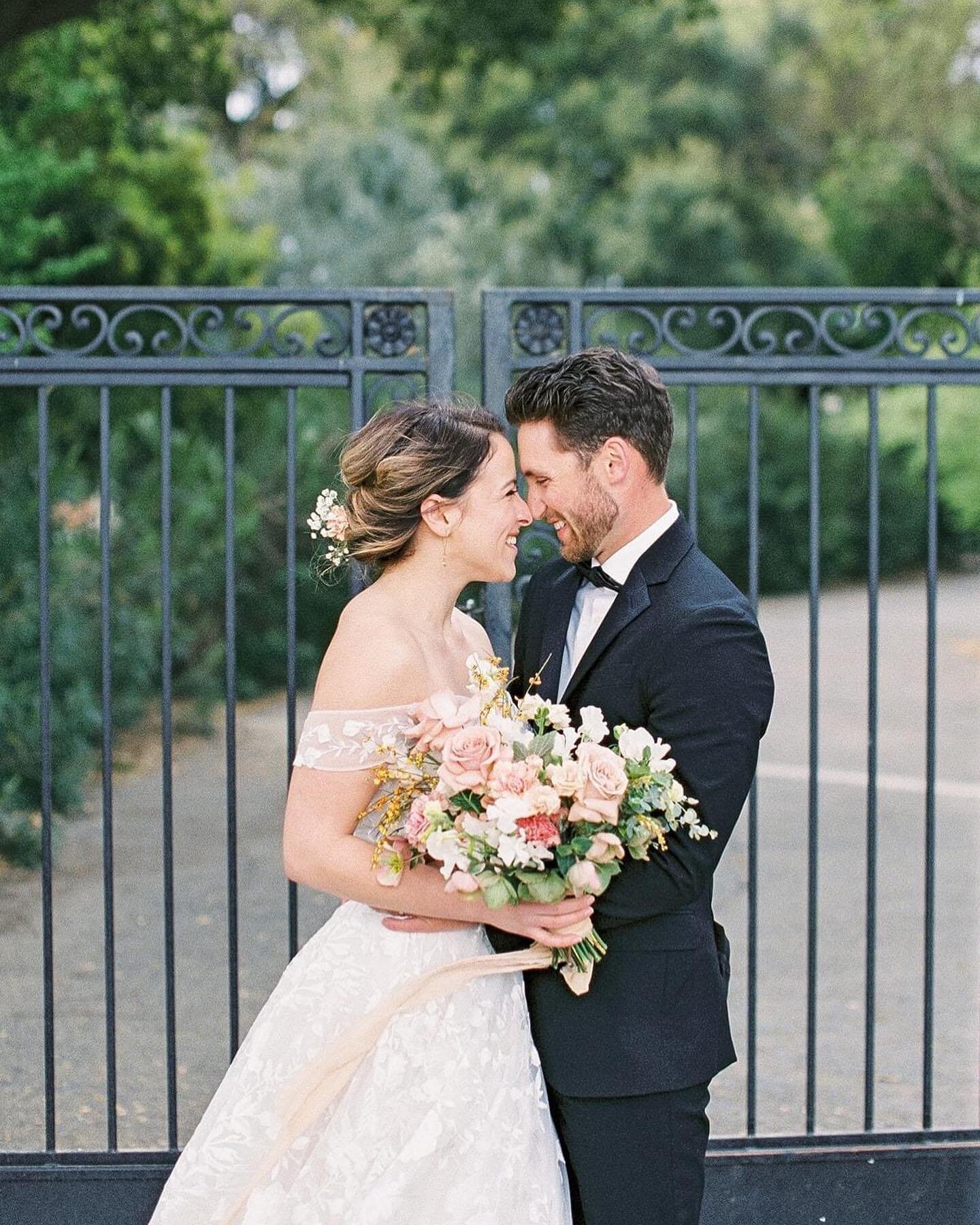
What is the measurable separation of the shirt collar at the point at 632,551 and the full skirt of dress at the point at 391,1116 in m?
0.72

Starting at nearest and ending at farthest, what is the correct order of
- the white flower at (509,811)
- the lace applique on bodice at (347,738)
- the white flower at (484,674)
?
the white flower at (509,811) < the white flower at (484,674) < the lace applique on bodice at (347,738)

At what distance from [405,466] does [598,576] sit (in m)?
0.42

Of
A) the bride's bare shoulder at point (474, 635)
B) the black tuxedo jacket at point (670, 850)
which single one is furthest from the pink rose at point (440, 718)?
the bride's bare shoulder at point (474, 635)

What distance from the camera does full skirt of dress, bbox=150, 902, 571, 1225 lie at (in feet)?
8.67

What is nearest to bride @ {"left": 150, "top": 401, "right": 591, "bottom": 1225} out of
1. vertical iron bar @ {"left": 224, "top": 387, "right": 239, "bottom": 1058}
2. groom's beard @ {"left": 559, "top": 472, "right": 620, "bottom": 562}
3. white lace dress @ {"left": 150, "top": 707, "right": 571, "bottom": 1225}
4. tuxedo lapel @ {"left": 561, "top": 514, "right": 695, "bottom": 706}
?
white lace dress @ {"left": 150, "top": 707, "right": 571, "bottom": 1225}

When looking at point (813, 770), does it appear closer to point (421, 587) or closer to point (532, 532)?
point (532, 532)

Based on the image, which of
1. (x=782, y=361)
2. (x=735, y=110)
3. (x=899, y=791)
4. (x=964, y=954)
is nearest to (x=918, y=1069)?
(x=964, y=954)

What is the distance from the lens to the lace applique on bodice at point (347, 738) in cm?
259

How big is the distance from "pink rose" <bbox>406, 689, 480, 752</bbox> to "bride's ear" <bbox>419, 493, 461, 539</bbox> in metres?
0.46

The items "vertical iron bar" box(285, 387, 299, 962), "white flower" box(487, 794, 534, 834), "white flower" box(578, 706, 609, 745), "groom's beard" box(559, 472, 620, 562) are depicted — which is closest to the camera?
"white flower" box(487, 794, 534, 834)

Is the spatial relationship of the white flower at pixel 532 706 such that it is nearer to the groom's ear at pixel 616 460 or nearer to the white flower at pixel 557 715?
the white flower at pixel 557 715

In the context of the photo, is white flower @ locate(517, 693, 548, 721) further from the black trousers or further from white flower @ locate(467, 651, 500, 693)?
the black trousers

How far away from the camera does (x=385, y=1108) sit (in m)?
2.66

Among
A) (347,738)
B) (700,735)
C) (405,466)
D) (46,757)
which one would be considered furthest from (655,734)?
(46,757)
